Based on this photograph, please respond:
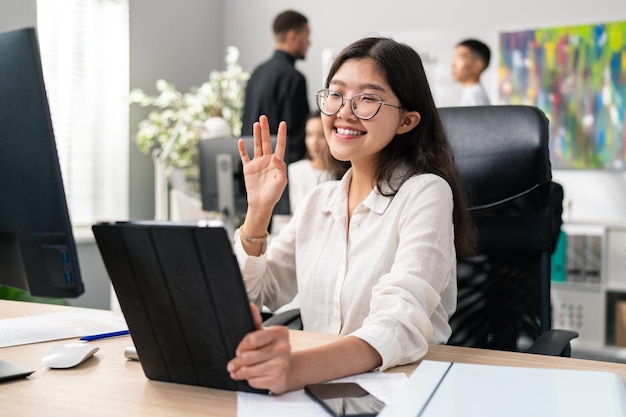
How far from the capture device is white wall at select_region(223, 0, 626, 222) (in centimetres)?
430

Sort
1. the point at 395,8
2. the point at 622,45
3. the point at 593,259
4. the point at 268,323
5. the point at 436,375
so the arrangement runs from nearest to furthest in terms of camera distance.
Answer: the point at 436,375
the point at 268,323
the point at 593,259
the point at 622,45
the point at 395,8

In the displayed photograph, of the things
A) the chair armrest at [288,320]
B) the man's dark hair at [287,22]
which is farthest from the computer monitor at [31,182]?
the man's dark hair at [287,22]

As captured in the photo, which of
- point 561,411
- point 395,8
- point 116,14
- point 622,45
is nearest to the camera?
point 561,411

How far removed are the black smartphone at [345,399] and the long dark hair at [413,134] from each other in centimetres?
56

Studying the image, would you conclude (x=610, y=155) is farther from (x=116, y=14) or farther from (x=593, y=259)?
(x=116, y=14)

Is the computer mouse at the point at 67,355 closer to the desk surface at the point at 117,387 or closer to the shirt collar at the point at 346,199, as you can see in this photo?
the desk surface at the point at 117,387

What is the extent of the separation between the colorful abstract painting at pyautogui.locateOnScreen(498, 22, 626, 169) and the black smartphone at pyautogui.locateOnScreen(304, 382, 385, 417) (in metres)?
3.78

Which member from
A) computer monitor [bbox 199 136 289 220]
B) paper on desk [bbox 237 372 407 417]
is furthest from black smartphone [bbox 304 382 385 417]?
computer monitor [bbox 199 136 289 220]

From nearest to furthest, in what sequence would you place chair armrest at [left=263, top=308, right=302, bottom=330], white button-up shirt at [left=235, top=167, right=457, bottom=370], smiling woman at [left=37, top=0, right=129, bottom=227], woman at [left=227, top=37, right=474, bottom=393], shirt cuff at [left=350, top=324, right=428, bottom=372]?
shirt cuff at [left=350, top=324, right=428, bottom=372] → white button-up shirt at [left=235, top=167, right=457, bottom=370] → woman at [left=227, top=37, right=474, bottom=393] → chair armrest at [left=263, top=308, right=302, bottom=330] → smiling woman at [left=37, top=0, right=129, bottom=227]

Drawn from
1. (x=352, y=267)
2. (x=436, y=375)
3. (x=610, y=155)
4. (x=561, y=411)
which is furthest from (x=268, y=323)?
(x=610, y=155)

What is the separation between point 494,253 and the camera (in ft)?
5.44

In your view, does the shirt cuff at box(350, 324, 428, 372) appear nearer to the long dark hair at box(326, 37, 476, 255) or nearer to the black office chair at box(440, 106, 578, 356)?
the long dark hair at box(326, 37, 476, 255)

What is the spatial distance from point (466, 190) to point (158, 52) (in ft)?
11.8

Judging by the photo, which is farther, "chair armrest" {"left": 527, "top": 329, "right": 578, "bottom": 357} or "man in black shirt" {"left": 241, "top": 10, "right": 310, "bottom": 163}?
"man in black shirt" {"left": 241, "top": 10, "right": 310, "bottom": 163}
